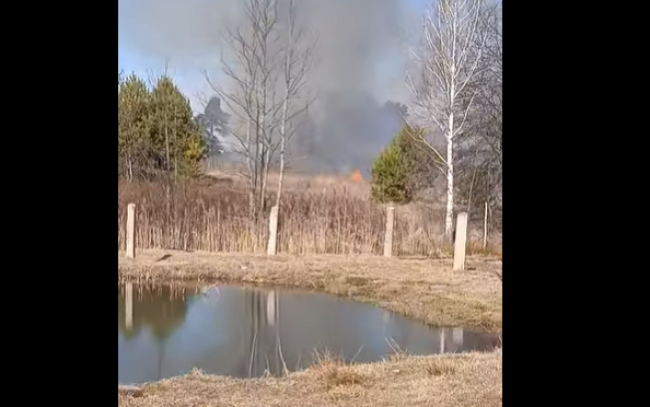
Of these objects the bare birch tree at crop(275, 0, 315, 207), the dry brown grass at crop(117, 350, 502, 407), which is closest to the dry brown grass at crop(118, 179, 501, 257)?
the bare birch tree at crop(275, 0, 315, 207)

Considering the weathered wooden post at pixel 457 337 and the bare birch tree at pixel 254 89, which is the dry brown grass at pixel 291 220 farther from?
the weathered wooden post at pixel 457 337

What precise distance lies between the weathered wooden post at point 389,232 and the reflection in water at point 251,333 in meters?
0.22

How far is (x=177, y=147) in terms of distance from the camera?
6.22 feet

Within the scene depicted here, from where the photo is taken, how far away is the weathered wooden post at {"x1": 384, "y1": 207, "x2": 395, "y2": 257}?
6.37ft

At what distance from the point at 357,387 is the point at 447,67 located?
1.07 m

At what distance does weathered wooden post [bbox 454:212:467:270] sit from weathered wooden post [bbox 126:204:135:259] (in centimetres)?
109

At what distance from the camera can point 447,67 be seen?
6.23ft

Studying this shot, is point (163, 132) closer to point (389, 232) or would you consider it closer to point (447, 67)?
point (389, 232)

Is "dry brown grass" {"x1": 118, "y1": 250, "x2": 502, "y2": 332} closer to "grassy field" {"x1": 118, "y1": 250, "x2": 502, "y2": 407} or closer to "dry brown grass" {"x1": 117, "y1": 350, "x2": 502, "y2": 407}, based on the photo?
"grassy field" {"x1": 118, "y1": 250, "x2": 502, "y2": 407}

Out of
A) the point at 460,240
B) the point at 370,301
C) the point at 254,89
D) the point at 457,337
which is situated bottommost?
the point at 457,337

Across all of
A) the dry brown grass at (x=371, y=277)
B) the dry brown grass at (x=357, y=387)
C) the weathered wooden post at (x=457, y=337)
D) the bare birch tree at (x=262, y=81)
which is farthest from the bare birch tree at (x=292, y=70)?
the weathered wooden post at (x=457, y=337)

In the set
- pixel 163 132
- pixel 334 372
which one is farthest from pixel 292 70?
pixel 334 372
